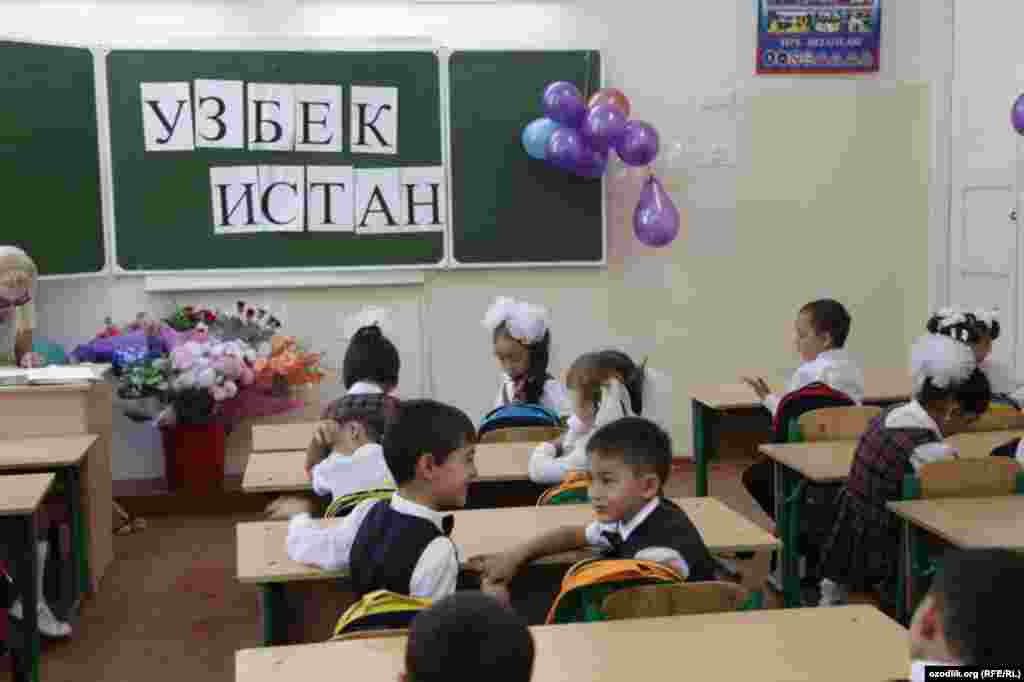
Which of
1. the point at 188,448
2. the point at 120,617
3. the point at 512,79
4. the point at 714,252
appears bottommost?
the point at 120,617

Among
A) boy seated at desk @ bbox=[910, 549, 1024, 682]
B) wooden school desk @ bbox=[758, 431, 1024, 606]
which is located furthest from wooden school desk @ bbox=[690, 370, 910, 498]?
boy seated at desk @ bbox=[910, 549, 1024, 682]

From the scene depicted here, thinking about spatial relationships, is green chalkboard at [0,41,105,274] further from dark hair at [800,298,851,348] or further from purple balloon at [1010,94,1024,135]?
purple balloon at [1010,94,1024,135]

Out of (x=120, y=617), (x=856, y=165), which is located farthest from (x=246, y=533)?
(x=856, y=165)

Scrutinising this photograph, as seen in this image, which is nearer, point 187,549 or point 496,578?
point 496,578

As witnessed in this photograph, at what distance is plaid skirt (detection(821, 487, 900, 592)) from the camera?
11.5ft

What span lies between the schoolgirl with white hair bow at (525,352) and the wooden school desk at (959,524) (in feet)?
5.03

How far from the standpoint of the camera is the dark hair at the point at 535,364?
443 cm

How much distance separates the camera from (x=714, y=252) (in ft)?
21.1

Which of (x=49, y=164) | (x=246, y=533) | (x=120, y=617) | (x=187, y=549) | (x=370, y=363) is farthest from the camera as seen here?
(x=49, y=164)

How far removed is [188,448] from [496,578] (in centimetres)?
343

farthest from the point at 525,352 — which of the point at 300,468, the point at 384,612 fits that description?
the point at 384,612

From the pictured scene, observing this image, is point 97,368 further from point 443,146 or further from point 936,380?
point 936,380

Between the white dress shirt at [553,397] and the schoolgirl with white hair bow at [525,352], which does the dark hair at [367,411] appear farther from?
the white dress shirt at [553,397]

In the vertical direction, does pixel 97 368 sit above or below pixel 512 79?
below
